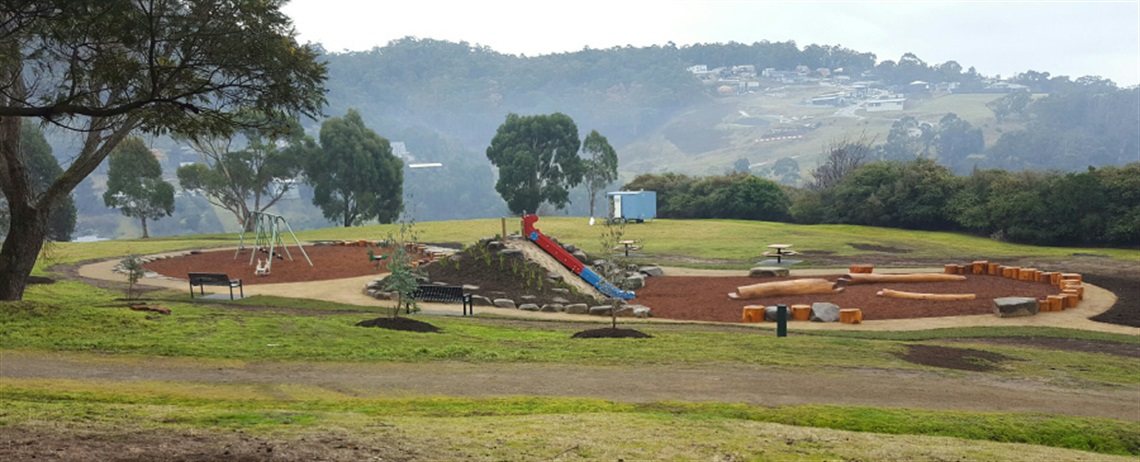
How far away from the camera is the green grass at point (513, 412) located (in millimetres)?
10648

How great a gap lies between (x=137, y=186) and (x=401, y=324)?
55.0m

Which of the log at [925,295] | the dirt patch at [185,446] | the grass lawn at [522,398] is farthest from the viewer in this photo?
the log at [925,295]

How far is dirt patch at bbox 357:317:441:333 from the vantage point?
2041 centimetres


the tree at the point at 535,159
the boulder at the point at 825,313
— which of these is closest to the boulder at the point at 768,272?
the boulder at the point at 825,313

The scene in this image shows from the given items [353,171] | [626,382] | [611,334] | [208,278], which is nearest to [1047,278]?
[611,334]

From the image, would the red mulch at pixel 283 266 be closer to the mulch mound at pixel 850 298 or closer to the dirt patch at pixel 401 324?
the mulch mound at pixel 850 298

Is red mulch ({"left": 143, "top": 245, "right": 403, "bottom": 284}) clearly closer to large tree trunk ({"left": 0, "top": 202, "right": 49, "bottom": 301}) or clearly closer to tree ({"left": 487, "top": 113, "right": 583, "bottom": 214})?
large tree trunk ({"left": 0, "top": 202, "right": 49, "bottom": 301})

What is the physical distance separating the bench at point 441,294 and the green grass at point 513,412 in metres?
13.8

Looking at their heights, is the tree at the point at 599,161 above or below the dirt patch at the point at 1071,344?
above

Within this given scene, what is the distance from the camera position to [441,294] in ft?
89.3

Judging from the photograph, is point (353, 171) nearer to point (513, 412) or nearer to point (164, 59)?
point (164, 59)

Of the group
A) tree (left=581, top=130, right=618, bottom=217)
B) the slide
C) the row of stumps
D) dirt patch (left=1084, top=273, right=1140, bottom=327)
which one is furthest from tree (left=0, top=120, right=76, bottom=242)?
dirt patch (left=1084, top=273, right=1140, bottom=327)

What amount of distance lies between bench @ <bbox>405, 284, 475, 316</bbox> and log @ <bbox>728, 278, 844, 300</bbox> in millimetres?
8555

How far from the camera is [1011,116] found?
19500 centimetres
